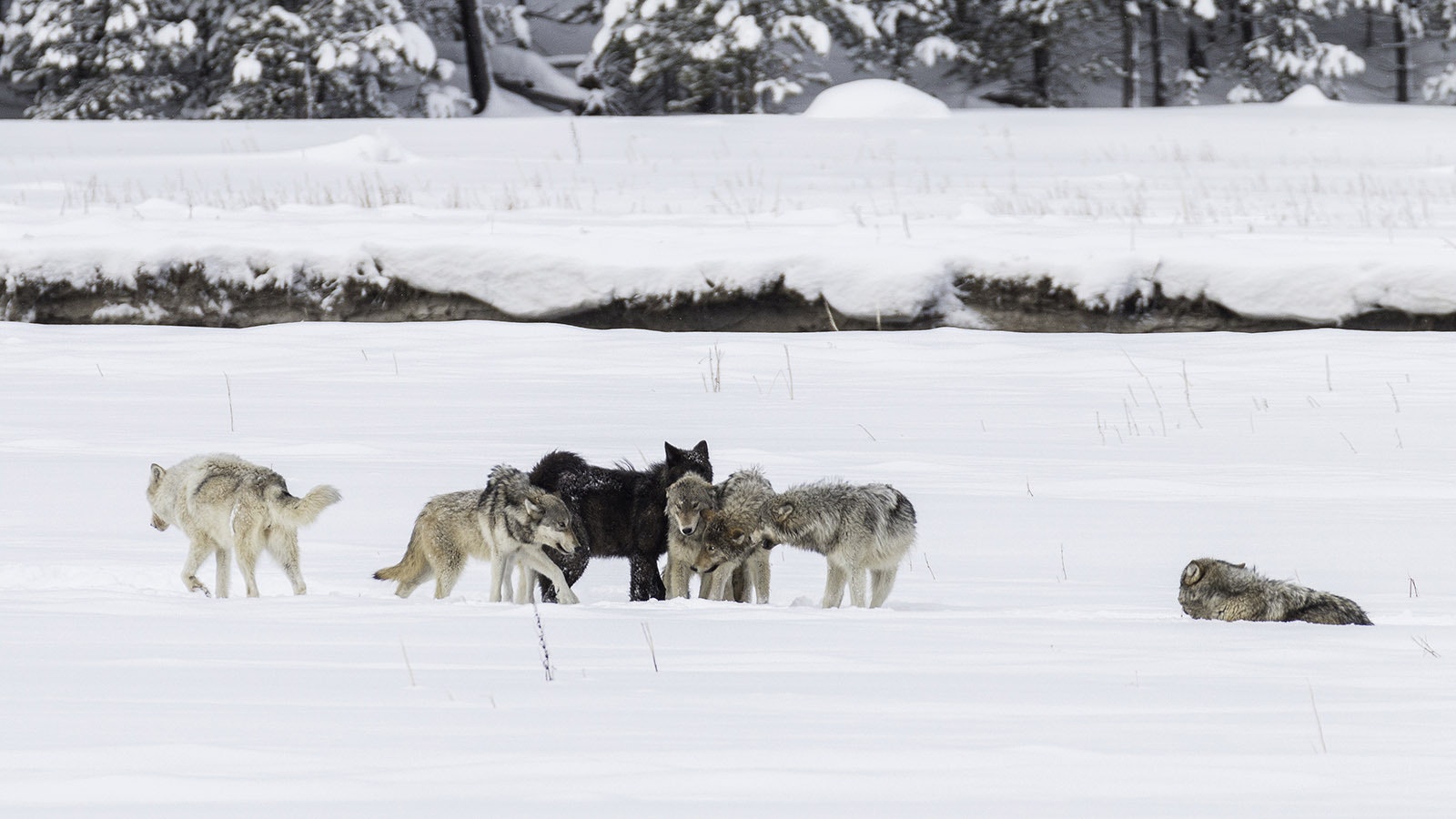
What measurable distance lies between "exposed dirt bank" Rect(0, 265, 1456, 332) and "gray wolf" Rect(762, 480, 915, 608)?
6.99 meters

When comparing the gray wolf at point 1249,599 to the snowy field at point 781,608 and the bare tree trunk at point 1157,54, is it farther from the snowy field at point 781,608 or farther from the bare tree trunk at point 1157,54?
the bare tree trunk at point 1157,54

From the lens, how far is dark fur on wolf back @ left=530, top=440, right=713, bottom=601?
560cm

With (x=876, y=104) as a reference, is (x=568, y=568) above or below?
below

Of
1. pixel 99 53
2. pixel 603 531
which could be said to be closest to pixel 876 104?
pixel 99 53

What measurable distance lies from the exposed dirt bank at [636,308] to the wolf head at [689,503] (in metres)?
6.95

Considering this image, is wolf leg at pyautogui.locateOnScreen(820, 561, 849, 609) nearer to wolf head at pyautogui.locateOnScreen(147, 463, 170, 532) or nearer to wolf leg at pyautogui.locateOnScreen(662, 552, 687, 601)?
wolf leg at pyautogui.locateOnScreen(662, 552, 687, 601)

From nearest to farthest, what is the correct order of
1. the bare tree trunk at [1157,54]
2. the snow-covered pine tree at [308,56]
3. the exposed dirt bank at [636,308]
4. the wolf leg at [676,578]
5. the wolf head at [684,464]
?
1. the wolf leg at [676,578]
2. the wolf head at [684,464]
3. the exposed dirt bank at [636,308]
4. the snow-covered pine tree at [308,56]
5. the bare tree trunk at [1157,54]

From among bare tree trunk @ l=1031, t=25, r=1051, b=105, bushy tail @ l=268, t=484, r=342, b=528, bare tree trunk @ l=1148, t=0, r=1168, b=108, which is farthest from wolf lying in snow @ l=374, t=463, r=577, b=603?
bare tree trunk @ l=1148, t=0, r=1168, b=108

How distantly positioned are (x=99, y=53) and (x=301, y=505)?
105 ft

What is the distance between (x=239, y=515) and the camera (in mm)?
A: 5277

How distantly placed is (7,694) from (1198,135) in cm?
2480

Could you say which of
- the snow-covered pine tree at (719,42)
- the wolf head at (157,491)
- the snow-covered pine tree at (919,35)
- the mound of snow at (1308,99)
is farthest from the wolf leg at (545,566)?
the snow-covered pine tree at (919,35)

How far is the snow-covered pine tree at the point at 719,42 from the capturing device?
31984 millimetres

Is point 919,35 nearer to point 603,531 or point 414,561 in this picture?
point 603,531
